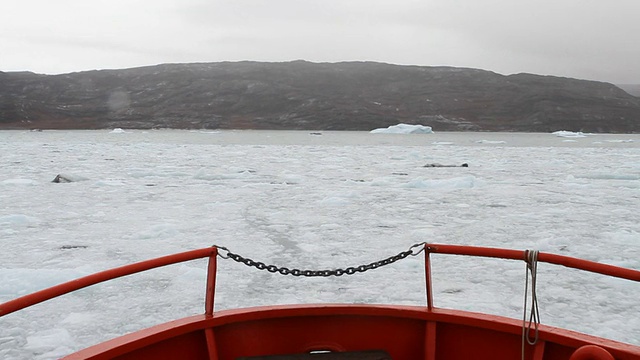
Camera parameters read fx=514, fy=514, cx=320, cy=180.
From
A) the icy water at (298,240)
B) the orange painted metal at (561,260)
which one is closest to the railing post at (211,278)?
the orange painted metal at (561,260)

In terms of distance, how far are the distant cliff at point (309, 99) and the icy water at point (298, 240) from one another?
303ft

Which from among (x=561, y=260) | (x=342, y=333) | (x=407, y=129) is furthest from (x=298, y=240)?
(x=407, y=129)

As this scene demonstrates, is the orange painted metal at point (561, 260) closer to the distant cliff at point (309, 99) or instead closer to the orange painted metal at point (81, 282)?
the orange painted metal at point (81, 282)

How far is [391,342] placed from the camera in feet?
8.75

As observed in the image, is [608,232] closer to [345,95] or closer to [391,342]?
[391,342]

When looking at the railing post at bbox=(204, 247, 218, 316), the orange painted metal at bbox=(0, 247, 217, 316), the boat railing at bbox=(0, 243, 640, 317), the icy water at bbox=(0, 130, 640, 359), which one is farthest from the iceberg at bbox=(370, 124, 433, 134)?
the orange painted metal at bbox=(0, 247, 217, 316)

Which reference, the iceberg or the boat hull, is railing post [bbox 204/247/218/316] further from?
the iceberg

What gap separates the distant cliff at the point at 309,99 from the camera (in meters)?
105

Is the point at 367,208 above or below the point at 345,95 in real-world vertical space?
below

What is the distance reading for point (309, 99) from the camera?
399 feet

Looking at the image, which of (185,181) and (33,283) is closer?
(33,283)

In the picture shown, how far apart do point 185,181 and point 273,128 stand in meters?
92.2

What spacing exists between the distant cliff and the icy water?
92240 millimetres

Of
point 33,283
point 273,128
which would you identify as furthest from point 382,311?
point 273,128
